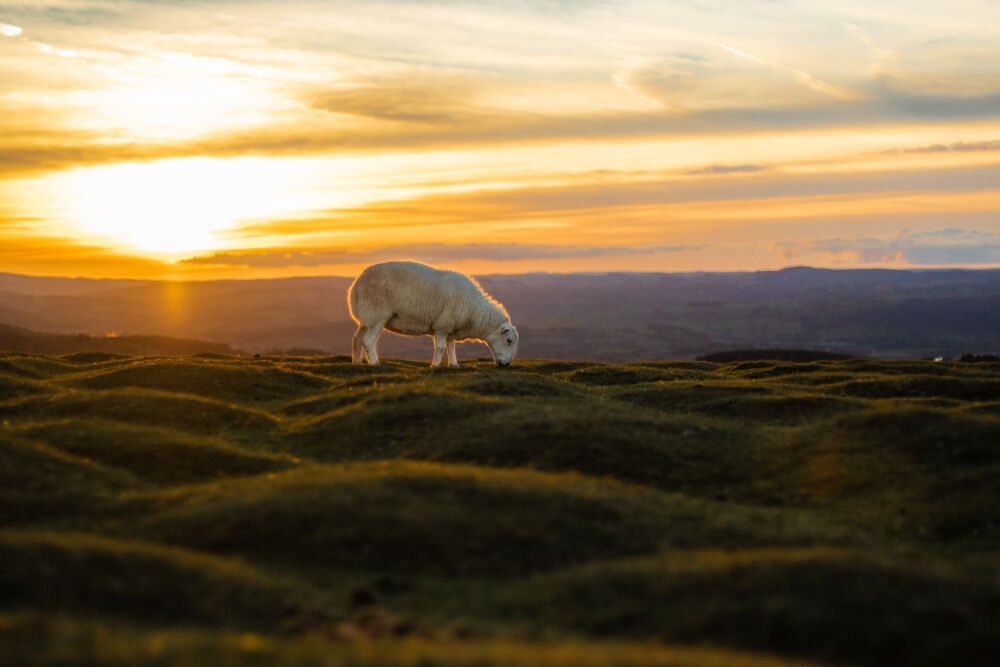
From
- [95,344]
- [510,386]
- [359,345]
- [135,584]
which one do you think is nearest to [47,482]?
[135,584]

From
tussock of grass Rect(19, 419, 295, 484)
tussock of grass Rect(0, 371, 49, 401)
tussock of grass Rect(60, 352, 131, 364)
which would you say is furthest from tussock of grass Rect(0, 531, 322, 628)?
tussock of grass Rect(60, 352, 131, 364)

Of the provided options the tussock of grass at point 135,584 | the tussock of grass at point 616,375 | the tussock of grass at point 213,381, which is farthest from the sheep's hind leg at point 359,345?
the tussock of grass at point 135,584

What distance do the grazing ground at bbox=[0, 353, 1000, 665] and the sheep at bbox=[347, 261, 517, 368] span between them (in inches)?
258

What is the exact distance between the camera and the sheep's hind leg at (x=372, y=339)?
35125mm

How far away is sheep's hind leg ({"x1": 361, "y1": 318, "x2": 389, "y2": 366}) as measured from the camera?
35.1 m

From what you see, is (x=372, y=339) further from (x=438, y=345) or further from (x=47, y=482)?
(x=47, y=482)

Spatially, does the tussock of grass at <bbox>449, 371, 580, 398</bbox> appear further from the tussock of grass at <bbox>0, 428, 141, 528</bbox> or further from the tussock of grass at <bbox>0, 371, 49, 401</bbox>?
the tussock of grass at <bbox>0, 371, 49, 401</bbox>

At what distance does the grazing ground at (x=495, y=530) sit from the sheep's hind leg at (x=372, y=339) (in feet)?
21.9

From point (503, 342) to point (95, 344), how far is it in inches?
4405

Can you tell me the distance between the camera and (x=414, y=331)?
118 feet

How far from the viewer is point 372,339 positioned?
3597cm

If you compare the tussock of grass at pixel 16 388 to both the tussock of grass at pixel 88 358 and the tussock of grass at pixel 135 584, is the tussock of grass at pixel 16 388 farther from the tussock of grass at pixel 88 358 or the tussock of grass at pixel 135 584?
the tussock of grass at pixel 135 584

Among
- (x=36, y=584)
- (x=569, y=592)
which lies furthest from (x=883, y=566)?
(x=36, y=584)

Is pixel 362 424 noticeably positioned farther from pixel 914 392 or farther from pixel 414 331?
pixel 914 392
